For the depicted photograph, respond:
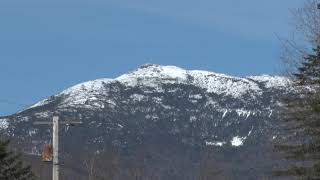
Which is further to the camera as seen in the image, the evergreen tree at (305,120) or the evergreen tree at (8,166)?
the evergreen tree at (8,166)

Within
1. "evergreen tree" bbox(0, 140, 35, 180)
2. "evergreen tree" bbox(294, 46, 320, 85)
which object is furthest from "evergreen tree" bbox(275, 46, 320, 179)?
"evergreen tree" bbox(0, 140, 35, 180)

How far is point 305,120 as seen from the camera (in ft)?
90.6

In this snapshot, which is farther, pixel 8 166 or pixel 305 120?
pixel 8 166

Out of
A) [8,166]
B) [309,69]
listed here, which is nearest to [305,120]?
[309,69]

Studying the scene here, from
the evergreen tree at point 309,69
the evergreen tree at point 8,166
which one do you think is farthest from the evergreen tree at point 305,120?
the evergreen tree at point 8,166

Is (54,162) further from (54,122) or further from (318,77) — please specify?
(318,77)

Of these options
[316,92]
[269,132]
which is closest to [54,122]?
[269,132]

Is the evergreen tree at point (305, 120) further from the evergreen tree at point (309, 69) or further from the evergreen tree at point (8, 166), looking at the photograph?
the evergreen tree at point (8, 166)

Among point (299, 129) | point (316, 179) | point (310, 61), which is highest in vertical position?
point (310, 61)

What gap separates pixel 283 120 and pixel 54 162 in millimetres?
10507

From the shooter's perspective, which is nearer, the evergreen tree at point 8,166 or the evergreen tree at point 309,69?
the evergreen tree at point 309,69

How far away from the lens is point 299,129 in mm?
28250

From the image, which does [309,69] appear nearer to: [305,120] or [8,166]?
[305,120]

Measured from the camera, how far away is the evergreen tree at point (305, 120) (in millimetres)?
27406
